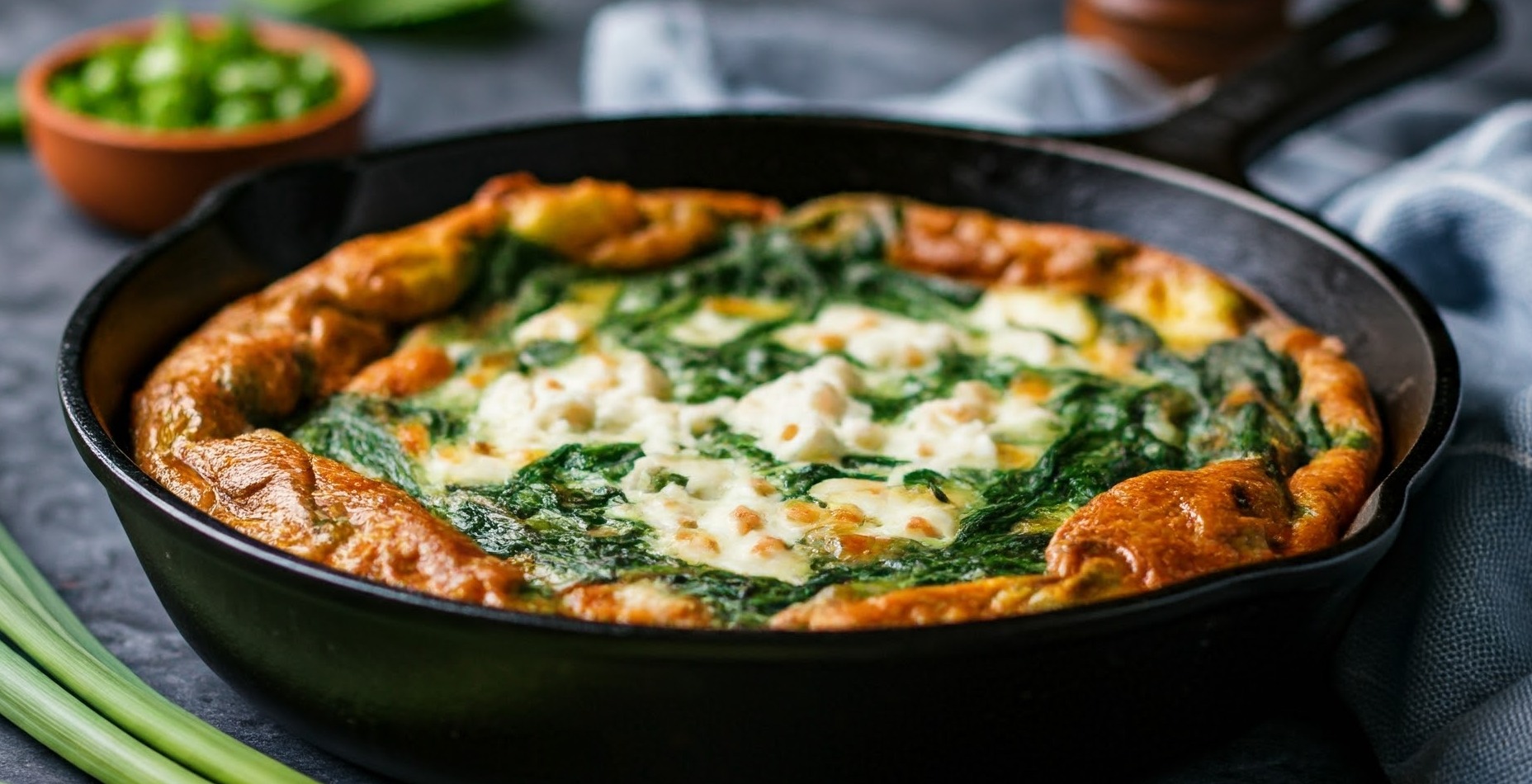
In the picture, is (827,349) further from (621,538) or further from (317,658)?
(317,658)

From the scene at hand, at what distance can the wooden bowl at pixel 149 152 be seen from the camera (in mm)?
5191

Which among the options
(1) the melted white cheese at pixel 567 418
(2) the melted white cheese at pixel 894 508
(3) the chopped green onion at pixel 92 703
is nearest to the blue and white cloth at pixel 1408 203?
(2) the melted white cheese at pixel 894 508

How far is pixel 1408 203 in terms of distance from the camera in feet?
14.0

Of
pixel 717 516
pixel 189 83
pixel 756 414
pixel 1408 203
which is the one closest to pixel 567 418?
pixel 756 414

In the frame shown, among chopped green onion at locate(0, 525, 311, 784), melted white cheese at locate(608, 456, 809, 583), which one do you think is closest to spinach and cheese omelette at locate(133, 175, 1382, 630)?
melted white cheese at locate(608, 456, 809, 583)

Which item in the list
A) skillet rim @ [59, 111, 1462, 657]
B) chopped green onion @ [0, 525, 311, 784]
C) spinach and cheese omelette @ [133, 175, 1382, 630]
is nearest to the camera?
skillet rim @ [59, 111, 1462, 657]

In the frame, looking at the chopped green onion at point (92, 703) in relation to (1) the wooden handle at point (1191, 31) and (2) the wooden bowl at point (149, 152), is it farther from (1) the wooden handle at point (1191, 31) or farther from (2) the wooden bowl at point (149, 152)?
(1) the wooden handle at point (1191, 31)

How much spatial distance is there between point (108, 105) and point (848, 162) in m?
2.64

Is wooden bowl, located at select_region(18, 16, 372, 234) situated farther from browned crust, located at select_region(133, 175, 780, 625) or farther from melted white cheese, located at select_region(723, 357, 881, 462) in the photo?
melted white cheese, located at select_region(723, 357, 881, 462)

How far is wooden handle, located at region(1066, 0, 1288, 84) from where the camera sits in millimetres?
6043

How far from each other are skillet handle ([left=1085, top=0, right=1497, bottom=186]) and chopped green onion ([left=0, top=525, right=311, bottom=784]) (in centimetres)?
282

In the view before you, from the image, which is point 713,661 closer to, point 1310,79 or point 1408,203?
point 1408,203

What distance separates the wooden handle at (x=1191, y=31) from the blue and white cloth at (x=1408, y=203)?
0.52 ft

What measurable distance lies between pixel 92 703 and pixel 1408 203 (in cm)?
343
